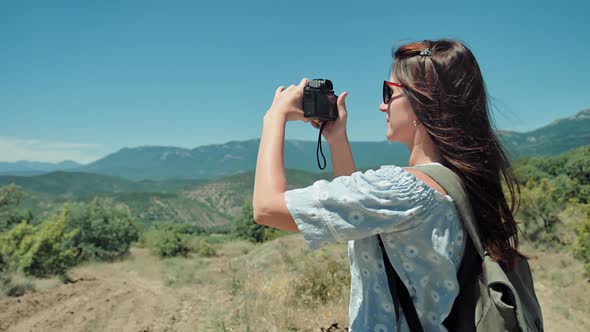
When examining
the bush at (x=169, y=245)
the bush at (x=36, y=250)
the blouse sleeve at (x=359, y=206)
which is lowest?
the bush at (x=169, y=245)

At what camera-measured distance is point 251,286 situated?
23.5 feet

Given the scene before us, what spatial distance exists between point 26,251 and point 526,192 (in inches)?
582

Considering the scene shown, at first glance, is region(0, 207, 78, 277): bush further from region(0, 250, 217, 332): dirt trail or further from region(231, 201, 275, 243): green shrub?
region(231, 201, 275, 243): green shrub

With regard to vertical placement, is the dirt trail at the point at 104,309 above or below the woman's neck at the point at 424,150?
below

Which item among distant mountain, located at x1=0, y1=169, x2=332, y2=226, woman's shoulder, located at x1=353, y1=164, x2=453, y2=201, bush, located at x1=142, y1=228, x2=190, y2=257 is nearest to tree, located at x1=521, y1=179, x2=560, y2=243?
bush, located at x1=142, y1=228, x2=190, y2=257

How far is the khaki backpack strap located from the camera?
3.83 ft

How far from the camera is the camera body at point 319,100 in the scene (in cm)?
143

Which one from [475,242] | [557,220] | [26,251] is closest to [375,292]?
[475,242]

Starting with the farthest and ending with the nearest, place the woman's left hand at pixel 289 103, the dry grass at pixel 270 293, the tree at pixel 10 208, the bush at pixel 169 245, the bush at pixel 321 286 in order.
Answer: the tree at pixel 10 208, the bush at pixel 169 245, the bush at pixel 321 286, the dry grass at pixel 270 293, the woman's left hand at pixel 289 103

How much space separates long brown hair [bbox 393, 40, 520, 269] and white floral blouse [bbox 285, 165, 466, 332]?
0.11 m

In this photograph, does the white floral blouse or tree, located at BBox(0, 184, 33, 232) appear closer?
the white floral blouse

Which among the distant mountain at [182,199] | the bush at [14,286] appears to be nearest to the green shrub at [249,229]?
the bush at [14,286]

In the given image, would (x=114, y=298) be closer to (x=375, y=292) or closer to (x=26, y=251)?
(x=26, y=251)

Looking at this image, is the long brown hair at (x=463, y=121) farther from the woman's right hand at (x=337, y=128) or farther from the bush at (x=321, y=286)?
the bush at (x=321, y=286)
